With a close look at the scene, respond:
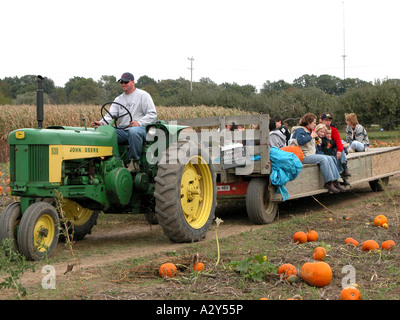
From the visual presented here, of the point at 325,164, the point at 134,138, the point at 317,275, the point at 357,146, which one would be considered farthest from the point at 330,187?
the point at 317,275

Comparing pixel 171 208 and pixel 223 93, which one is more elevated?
pixel 223 93

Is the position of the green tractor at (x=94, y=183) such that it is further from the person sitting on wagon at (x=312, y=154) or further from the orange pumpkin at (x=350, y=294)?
the person sitting on wagon at (x=312, y=154)

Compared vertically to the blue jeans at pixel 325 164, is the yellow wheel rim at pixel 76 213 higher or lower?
lower

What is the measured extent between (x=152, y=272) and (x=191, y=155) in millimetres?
2535

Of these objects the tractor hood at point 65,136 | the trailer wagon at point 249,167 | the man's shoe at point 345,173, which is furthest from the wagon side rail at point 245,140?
the man's shoe at point 345,173

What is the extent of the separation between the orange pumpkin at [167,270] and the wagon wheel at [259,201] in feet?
12.4

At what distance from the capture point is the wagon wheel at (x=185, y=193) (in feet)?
21.8

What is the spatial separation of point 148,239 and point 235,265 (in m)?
2.97

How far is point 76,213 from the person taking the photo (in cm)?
732

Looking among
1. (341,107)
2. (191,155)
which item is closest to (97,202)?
(191,155)

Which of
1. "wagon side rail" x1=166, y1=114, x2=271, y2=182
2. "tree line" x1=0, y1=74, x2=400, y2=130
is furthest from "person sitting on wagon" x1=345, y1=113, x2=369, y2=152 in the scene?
"wagon side rail" x1=166, y1=114, x2=271, y2=182

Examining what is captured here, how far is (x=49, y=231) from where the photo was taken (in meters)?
5.93
